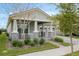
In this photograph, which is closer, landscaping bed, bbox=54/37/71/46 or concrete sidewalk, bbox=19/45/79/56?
concrete sidewalk, bbox=19/45/79/56

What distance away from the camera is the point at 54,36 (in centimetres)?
450

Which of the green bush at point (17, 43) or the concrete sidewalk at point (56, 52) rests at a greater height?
the green bush at point (17, 43)

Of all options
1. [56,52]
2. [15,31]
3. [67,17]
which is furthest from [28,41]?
[67,17]

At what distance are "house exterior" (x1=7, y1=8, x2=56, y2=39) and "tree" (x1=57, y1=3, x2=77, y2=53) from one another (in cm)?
20

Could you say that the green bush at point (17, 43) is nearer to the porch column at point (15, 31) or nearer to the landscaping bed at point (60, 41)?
the porch column at point (15, 31)

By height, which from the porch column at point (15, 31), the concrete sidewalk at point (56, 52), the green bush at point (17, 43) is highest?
the porch column at point (15, 31)

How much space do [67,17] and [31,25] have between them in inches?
28.2

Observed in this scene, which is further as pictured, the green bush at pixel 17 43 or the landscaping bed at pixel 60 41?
the landscaping bed at pixel 60 41

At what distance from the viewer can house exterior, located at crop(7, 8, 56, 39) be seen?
440cm

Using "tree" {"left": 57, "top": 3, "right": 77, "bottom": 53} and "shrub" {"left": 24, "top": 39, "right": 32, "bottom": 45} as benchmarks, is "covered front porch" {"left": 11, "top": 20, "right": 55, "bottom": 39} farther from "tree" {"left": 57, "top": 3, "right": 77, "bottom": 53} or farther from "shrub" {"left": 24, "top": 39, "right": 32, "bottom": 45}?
"tree" {"left": 57, "top": 3, "right": 77, "bottom": 53}

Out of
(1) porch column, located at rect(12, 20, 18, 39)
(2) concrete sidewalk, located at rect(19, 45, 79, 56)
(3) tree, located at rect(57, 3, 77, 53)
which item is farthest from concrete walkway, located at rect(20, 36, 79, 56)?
(1) porch column, located at rect(12, 20, 18, 39)

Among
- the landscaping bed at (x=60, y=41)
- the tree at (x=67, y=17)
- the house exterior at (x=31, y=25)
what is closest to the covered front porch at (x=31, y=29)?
the house exterior at (x=31, y=25)

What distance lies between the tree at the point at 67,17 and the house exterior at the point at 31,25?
0.20 m

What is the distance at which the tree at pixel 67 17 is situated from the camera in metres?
4.39
